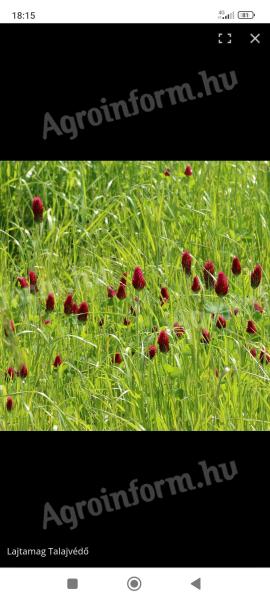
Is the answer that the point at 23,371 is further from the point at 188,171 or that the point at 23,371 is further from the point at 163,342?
the point at 188,171

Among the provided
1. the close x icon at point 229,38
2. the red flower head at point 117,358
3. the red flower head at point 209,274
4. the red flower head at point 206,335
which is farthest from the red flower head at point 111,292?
the close x icon at point 229,38

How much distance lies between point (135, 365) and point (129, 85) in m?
1.05

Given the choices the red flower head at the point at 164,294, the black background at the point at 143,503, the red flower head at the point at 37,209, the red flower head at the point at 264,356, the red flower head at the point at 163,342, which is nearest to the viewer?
the black background at the point at 143,503

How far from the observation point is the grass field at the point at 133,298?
3.63 metres

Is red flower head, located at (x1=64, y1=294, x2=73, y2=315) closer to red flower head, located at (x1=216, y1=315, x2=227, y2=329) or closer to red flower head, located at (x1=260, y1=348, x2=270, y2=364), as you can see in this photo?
red flower head, located at (x1=216, y1=315, x2=227, y2=329)

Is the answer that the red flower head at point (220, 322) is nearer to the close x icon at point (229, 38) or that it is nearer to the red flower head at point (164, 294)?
the red flower head at point (164, 294)

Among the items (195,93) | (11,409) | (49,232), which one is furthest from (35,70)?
(49,232)

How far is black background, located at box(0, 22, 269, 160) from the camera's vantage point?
128 inches

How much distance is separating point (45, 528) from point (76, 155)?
3.97 ft

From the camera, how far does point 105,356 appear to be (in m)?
4.05

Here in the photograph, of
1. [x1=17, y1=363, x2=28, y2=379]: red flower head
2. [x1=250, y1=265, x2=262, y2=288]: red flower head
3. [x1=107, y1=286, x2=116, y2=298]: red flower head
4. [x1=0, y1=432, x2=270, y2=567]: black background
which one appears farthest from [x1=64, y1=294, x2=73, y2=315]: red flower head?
[x1=0, y1=432, x2=270, y2=567]: black background

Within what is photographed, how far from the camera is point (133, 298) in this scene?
4180 mm

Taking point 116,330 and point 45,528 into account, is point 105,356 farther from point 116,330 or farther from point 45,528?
Answer: point 45,528
